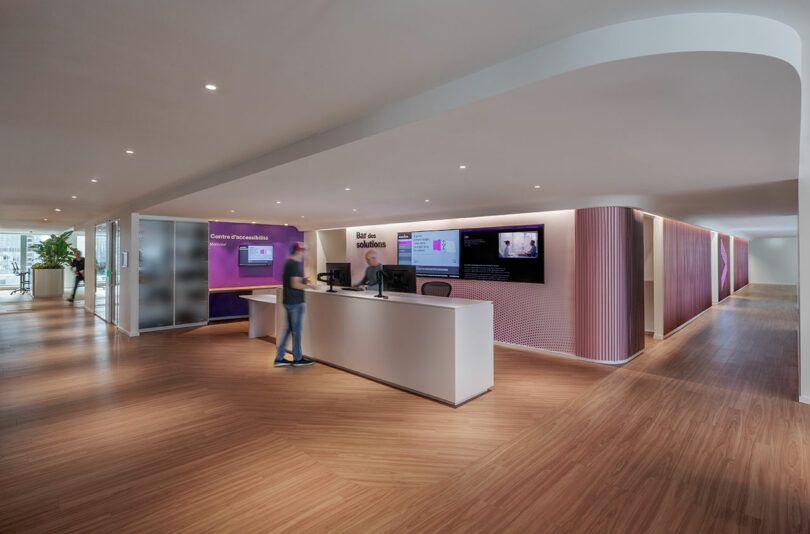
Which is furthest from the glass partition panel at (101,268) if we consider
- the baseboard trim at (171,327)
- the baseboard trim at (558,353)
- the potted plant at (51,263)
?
the baseboard trim at (558,353)

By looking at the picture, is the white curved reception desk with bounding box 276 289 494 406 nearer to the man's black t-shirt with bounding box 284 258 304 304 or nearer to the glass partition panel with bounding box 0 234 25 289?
the man's black t-shirt with bounding box 284 258 304 304

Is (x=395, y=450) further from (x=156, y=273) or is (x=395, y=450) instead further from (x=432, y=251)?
(x=156, y=273)

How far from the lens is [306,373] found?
5.50 m

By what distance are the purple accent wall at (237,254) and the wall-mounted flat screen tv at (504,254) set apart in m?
6.04

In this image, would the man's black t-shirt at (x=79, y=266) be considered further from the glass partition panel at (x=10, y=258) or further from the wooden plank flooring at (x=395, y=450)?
the wooden plank flooring at (x=395, y=450)

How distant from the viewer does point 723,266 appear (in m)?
14.5

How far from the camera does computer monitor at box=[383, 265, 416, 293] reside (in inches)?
216

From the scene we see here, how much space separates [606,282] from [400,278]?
3.26m

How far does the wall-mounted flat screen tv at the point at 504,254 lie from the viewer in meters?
6.92

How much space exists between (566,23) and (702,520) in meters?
3.06

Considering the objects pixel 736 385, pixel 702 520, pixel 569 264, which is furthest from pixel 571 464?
pixel 569 264

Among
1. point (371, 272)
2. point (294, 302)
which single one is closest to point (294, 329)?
point (294, 302)

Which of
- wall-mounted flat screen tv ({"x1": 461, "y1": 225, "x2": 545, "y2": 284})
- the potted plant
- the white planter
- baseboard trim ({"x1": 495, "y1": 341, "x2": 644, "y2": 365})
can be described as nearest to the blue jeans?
wall-mounted flat screen tv ({"x1": 461, "y1": 225, "x2": 545, "y2": 284})

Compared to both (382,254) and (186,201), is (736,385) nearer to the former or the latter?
(382,254)
